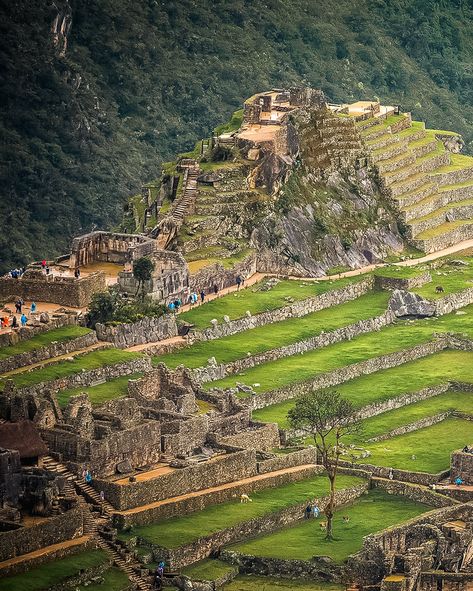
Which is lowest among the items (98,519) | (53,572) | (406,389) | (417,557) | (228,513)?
(417,557)

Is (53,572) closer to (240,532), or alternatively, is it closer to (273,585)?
(273,585)

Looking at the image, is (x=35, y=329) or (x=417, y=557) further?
(x=35, y=329)

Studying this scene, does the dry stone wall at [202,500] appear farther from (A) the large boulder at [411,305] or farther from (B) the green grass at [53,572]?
(A) the large boulder at [411,305]

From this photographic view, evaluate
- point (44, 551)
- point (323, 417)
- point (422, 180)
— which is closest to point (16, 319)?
point (323, 417)

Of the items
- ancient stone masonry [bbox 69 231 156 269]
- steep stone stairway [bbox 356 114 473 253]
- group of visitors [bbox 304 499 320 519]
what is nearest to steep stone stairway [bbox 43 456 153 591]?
group of visitors [bbox 304 499 320 519]

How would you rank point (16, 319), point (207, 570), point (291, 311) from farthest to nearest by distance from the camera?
point (291, 311) < point (16, 319) < point (207, 570)

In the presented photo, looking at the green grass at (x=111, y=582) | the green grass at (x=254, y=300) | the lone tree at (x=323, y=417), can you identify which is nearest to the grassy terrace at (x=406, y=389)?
the lone tree at (x=323, y=417)

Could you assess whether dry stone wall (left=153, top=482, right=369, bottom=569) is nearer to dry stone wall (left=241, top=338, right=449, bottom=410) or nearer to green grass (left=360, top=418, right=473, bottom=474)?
green grass (left=360, top=418, right=473, bottom=474)

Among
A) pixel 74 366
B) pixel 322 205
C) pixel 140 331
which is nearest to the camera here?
pixel 74 366
